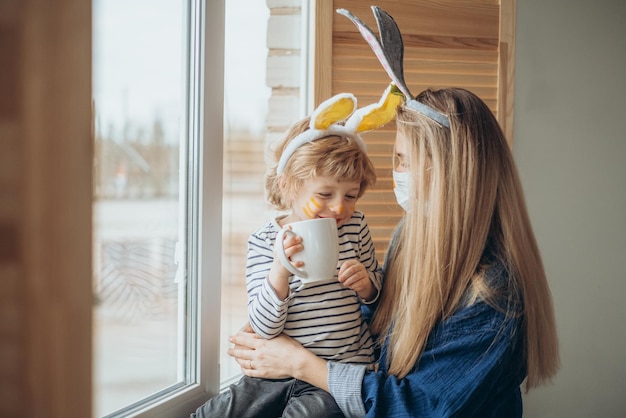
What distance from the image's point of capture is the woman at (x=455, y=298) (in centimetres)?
117

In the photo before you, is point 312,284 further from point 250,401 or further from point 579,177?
point 579,177

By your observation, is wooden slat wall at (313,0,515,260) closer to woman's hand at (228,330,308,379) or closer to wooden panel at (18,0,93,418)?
woman's hand at (228,330,308,379)

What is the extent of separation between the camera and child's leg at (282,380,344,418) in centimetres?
119

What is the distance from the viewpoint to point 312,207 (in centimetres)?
128

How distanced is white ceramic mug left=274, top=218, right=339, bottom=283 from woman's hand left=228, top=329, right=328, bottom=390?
17 cm

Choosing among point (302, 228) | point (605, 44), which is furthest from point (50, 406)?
point (605, 44)

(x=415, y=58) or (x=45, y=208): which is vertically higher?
(x=415, y=58)

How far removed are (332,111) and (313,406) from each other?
60cm

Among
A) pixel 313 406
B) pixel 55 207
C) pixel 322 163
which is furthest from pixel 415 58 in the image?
pixel 55 207

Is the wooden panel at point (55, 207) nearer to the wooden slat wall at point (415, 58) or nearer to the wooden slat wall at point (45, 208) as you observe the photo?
the wooden slat wall at point (45, 208)

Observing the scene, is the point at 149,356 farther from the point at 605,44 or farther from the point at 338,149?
the point at 605,44

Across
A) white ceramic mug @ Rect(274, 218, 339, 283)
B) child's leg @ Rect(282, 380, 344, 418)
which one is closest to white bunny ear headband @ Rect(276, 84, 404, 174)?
white ceramic mug @ Rect(274, 218, 339, 283)

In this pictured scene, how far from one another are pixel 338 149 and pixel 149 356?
64 centimetres

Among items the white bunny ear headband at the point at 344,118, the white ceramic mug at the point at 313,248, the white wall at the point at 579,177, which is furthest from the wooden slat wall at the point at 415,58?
the white ceramic mug at the point at 313,248
